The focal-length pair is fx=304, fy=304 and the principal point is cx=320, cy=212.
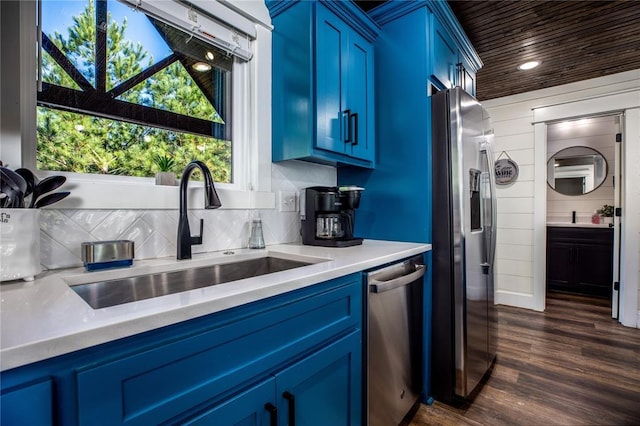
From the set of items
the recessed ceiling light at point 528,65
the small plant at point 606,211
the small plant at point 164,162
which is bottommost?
the small plant at point 606,211

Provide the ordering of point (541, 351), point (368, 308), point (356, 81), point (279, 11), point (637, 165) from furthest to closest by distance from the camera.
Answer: point (637, 165) → point (541, 351) → point (356, 81) → point (279, 11) → point (368, 308)

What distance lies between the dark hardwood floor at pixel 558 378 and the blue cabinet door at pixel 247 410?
1156 millimetres

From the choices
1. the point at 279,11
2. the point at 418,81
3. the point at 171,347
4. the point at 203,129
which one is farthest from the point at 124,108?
the point at 418,81

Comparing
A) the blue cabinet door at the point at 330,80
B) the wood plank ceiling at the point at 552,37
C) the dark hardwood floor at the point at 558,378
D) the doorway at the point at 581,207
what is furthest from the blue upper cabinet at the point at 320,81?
the doorway at the point at 581,207

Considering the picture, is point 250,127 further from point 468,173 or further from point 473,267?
point 473,267

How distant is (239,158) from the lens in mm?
1694

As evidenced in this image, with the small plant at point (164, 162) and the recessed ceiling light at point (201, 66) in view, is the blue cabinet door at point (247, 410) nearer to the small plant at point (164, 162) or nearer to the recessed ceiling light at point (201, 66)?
the small plant at point (164, 162)

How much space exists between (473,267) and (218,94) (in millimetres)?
1784

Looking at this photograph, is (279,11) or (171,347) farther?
(279,11)

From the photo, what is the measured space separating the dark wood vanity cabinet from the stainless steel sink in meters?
4.10

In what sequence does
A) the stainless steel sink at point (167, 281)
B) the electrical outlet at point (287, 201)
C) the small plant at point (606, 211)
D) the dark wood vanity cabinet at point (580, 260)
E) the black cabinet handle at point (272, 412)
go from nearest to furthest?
the black cabinet handle at point (272, 412)
the stainless steel sink at point (167, 281)
the electrical outlet at point (287, 201)
the dark wood vanity cabinet at point (580, 260)
the small plant at point (606, 211)

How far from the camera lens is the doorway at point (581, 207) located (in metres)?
3.70

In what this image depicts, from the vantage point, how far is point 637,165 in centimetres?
288

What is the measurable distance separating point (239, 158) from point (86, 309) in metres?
1.19
